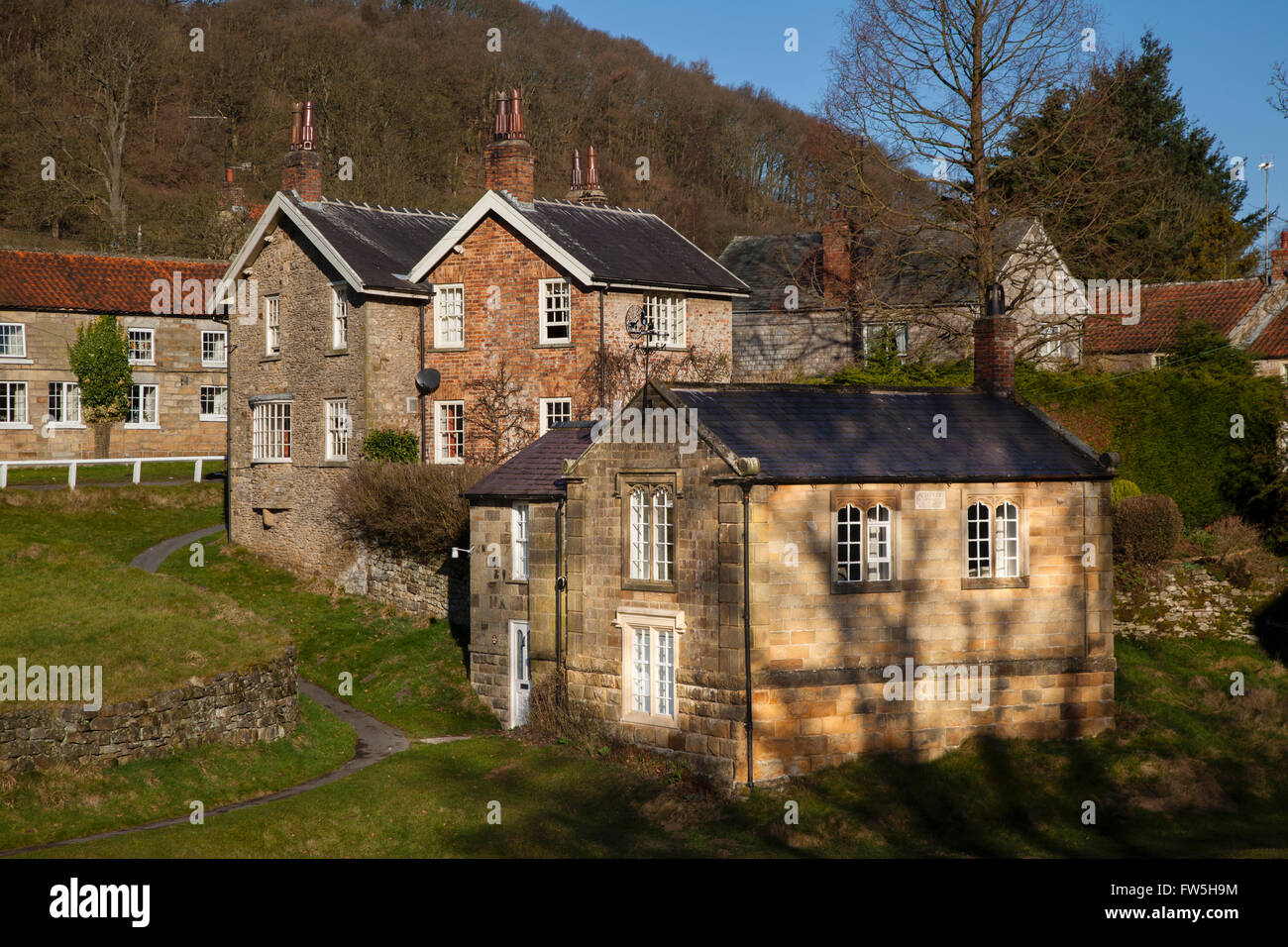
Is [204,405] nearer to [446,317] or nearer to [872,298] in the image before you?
[446,317]

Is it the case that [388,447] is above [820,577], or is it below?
above

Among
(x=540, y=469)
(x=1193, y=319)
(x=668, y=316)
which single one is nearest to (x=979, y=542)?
(x=540, y=469)

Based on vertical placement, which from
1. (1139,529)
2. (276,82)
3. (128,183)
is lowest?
(1139,529)

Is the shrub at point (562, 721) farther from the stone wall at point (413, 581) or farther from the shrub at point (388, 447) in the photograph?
the shrub at point (388, 447)

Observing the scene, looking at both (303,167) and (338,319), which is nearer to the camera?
(338,319)

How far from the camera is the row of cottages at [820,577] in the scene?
73.8 ft

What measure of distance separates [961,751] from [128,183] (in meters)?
62.3

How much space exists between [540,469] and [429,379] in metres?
10.0

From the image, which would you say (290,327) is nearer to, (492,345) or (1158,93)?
(492,345)

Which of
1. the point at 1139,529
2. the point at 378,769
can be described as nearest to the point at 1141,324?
the point at 1139,529

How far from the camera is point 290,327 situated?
129 feet

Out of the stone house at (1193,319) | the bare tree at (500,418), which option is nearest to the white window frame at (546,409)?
the bare tree at (500,418)

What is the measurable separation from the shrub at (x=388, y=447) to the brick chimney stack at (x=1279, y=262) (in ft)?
94.2

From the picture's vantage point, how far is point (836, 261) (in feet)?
140
